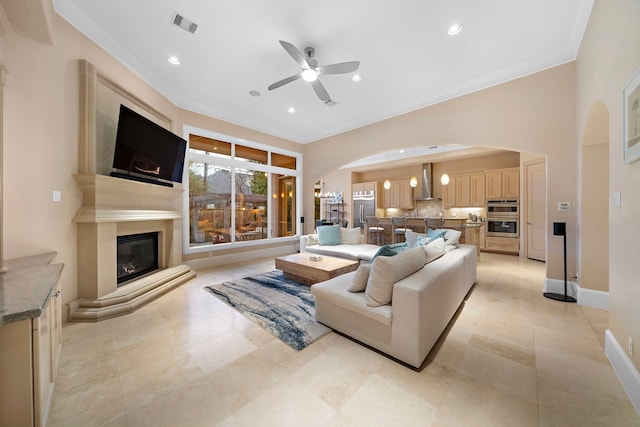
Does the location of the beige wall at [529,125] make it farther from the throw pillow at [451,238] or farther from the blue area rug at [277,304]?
the blue area rug at [277,304]

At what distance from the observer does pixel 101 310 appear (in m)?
2.73

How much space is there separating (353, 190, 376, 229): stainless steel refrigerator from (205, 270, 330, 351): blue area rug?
5781 millimetres

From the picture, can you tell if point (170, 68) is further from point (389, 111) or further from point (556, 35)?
point (556, 35)

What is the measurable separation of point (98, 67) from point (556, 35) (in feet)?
18.9

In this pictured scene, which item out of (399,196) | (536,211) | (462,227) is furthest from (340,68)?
(399,196)

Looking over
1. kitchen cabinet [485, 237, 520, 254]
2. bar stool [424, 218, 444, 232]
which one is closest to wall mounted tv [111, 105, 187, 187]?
bar stool [424, 218, 444, 232]

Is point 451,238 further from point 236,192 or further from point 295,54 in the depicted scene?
point 236,192

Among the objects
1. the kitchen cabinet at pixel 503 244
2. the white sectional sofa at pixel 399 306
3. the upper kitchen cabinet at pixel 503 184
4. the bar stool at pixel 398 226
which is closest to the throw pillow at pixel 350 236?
the bar stool at pixel 398 226

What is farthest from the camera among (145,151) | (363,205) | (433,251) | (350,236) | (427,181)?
(363,205)

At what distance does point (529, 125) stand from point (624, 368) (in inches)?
127

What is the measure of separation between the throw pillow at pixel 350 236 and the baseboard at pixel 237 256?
76.0 inches

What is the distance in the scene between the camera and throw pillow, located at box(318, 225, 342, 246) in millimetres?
5391

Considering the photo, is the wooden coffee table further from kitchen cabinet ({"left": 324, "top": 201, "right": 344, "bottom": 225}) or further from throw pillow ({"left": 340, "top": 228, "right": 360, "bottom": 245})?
kitchen cabinet ({"left": 324, "top": 201, "right": 344, "bottom": 225})

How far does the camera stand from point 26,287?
1.47 meters
